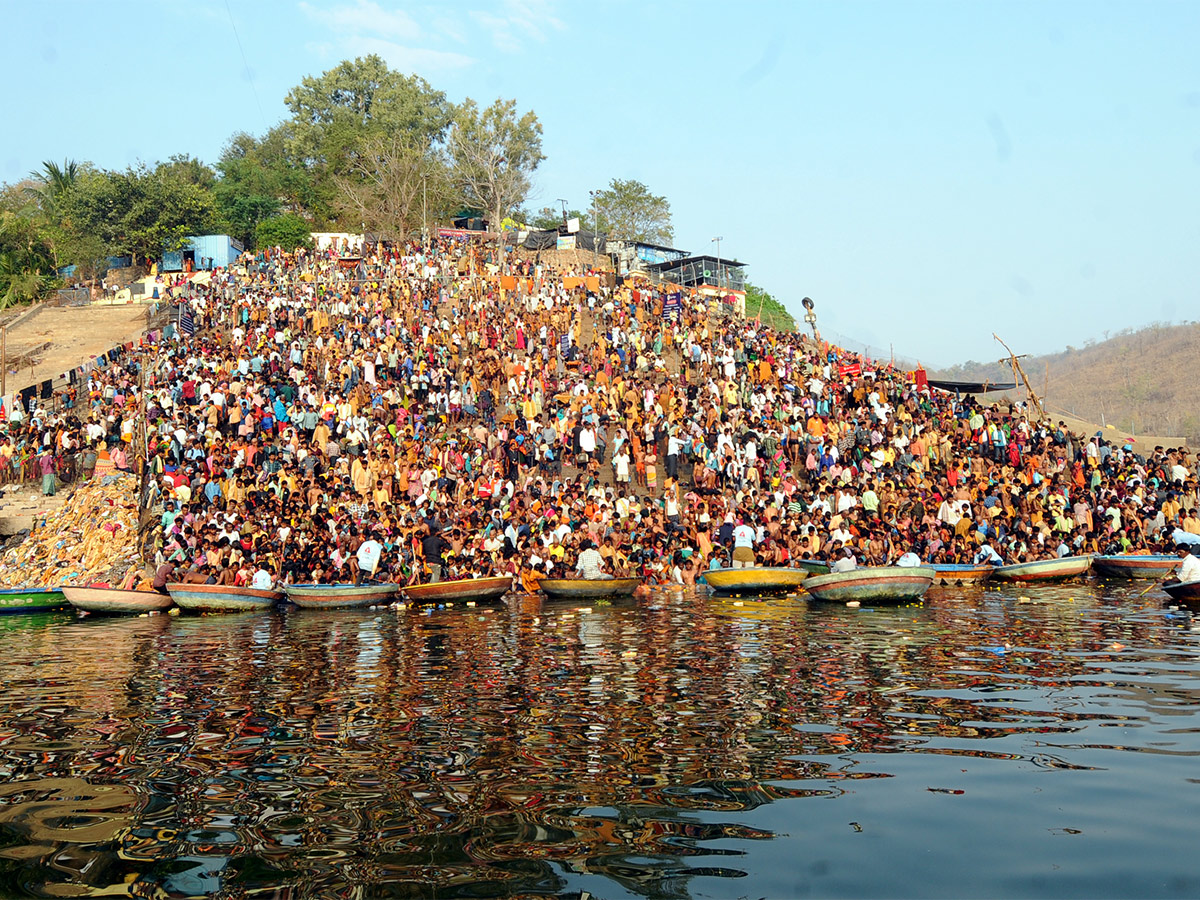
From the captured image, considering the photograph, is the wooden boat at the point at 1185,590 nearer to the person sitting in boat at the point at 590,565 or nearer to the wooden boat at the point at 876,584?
the wooden boat at the point at 876,584

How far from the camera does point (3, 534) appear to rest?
82.3ft

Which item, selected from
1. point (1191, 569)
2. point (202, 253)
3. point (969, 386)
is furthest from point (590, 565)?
point (202, 253)

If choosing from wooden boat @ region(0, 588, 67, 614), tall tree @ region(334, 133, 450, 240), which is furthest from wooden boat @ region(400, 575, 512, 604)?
tall tree @ region(334, 133, 450, 240)

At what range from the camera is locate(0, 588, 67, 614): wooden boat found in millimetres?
20969

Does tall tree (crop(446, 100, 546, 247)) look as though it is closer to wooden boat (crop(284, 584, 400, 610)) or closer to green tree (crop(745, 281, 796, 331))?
green tree (crop(745, 281, 796, 331))

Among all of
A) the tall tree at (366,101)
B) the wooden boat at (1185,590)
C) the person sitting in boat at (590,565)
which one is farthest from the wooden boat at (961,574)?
the tall tree at (366,101)

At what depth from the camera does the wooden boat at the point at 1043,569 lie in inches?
888

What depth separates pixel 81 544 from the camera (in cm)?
2416

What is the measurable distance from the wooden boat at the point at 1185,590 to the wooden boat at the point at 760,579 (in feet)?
21.9

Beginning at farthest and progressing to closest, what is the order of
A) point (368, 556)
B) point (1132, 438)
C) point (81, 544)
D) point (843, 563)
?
point (1132, 438), point (81, 544), point (368, 556), point (843, 563)

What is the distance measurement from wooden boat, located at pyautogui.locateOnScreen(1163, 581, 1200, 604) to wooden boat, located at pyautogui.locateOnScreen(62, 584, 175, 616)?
1906 cm

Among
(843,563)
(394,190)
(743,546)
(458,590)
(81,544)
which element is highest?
(394,190)

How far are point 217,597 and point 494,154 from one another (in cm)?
4878

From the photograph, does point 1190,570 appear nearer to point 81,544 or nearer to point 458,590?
point 458,590
